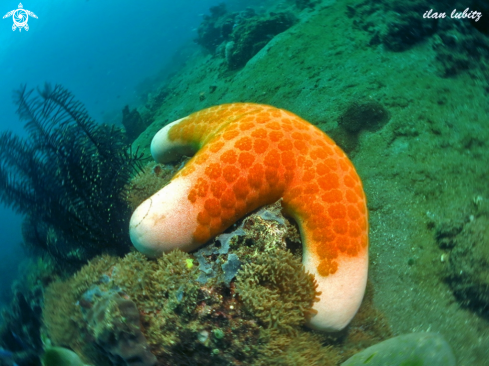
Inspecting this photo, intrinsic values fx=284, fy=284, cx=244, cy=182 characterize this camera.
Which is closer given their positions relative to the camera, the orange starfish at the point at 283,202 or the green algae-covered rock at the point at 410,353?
the green algae-covered rock at the point at 410,353

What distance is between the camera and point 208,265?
2.88 meters

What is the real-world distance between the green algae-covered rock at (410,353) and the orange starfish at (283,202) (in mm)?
365

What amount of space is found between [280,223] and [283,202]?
0.24 m

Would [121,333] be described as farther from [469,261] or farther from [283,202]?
[469,261]

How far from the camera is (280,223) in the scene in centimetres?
307

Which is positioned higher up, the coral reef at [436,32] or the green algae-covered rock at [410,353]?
the green algae-covered rock at [410,353]

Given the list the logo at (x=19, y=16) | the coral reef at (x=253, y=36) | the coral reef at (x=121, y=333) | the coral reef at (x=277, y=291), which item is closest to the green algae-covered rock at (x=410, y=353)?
the coral reef at (x=277, y=291)

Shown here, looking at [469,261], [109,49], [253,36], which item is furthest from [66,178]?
[109,49]

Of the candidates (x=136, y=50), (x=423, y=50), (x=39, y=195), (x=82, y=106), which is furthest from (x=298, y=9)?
(x=136, y=50)

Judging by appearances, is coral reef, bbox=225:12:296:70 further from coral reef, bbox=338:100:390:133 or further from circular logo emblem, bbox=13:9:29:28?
circular logo emblem, bbox=13:9:29:28

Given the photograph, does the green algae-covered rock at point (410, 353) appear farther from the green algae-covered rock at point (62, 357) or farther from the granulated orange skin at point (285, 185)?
the green algae-covered rock at point (62, 357)

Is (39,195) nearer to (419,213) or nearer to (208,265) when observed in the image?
(208,265)

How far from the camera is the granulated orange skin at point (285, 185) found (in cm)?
285

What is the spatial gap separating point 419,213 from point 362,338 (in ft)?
5.61
